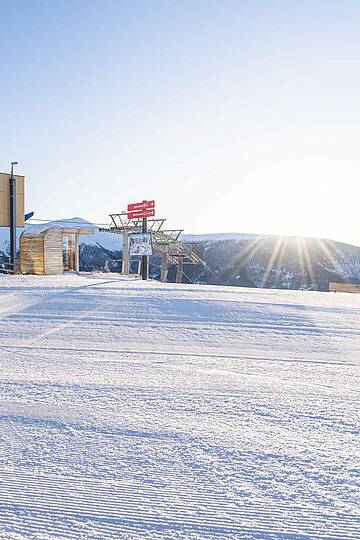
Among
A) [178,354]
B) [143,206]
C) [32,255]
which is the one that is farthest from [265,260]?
[178,354]

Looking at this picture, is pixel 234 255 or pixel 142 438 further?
pixel 234 255

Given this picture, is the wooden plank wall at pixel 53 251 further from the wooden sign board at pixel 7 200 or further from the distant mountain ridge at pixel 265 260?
the distant mountain ridge at pixel 265 260

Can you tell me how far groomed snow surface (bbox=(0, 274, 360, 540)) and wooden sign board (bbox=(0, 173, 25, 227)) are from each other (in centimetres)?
1555

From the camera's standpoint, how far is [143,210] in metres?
13.7

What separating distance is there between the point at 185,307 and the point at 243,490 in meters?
5.46

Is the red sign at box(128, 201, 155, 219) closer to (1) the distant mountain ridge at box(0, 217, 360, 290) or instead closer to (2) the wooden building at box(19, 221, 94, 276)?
(2) the wooden building at box(19, 221, 94, 276)

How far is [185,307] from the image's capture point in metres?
7.62

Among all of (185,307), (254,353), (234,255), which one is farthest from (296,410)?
(234,255)

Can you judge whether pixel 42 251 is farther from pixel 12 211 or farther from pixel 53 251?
pixel 12 211

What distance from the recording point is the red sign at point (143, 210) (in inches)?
535

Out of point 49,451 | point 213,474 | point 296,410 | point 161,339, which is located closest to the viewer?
point 213,474

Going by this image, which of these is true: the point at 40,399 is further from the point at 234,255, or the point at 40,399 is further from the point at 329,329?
the point at 234,255

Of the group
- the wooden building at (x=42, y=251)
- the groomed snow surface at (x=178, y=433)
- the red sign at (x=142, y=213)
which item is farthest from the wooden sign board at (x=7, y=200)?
the groomed snow surface at (x=178, y=433)

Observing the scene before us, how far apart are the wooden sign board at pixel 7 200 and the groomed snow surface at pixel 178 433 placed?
15548mm
